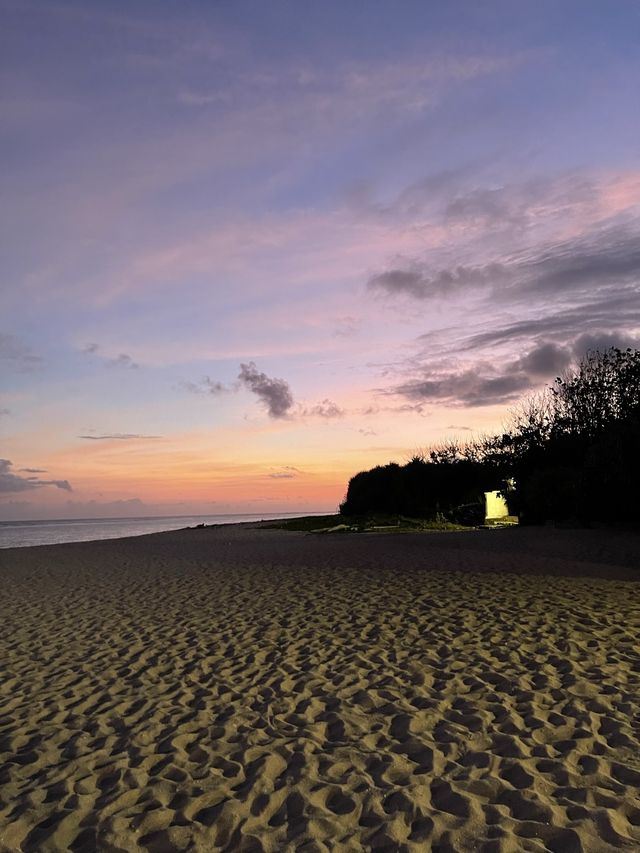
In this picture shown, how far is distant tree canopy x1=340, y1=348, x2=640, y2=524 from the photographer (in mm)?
23609

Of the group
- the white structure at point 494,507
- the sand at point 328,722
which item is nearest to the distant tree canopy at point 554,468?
the white structure at point 494,507

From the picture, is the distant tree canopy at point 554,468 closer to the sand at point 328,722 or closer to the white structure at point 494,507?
the white structure at point 494,507

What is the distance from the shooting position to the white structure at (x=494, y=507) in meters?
38.4

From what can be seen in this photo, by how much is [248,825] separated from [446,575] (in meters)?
11.5

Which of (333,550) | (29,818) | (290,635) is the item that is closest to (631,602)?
(290,635)

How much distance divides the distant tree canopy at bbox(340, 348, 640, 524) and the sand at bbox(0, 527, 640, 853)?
11325 mm

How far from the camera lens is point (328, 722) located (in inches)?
241

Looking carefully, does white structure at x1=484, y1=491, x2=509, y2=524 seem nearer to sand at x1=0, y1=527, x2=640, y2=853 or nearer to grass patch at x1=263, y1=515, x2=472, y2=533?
grass patch at x1=263, y1=515, x2=472, y2=533

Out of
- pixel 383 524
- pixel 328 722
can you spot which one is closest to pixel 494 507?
pixel 383 524

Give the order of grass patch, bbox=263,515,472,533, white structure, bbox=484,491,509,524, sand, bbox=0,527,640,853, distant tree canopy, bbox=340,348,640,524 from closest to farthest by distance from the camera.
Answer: sand, bbox=0,527,640,853
distant tree canopy, bbox=340,348,640,524
grass patch, bbox=263,515,472,533
white structure, bbox=484,491,509,524

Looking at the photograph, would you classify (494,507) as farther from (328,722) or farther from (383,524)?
(328,722)

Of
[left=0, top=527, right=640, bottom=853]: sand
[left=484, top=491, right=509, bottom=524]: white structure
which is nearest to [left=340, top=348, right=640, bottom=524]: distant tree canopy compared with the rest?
[left=484, top=491, right=509, bottom=524]: white structure

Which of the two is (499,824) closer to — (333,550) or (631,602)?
(631,602)

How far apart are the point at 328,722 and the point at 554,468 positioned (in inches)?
1033
